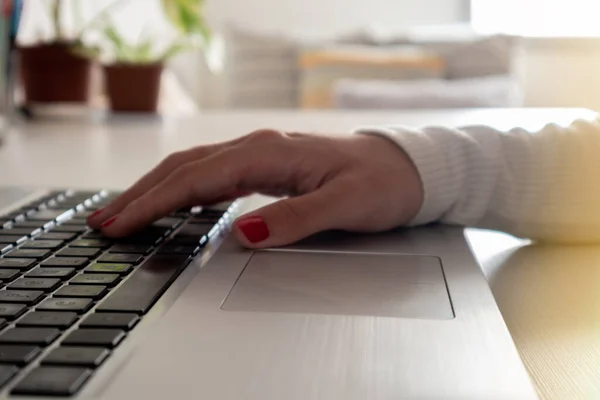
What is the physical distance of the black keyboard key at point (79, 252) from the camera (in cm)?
49

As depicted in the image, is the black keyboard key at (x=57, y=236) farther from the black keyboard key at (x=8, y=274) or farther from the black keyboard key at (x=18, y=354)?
the black keyboard key at (x=18, y=354)

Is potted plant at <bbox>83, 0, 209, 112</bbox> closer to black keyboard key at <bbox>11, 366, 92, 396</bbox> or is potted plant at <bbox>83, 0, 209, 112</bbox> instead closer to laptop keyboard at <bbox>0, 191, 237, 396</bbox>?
laptop keyboard at <bbox>0, 191, 237, 396</bbox>

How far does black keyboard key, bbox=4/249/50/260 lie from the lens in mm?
484

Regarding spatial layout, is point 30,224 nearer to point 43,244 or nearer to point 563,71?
point 43,244

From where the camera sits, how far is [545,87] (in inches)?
141

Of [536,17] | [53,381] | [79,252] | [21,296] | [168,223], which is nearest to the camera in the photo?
[53,381]

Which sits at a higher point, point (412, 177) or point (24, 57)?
point (24, 57)

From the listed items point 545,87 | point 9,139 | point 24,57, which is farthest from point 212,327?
point 545,87

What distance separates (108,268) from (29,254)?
6 cm

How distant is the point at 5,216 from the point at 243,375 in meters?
0.38

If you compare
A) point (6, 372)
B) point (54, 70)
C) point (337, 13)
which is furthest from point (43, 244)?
point (337, 13)

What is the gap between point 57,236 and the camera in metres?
0.55

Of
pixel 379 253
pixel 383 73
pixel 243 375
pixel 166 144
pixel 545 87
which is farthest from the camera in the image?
pixel 545 87

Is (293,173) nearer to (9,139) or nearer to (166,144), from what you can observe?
(166,144)
